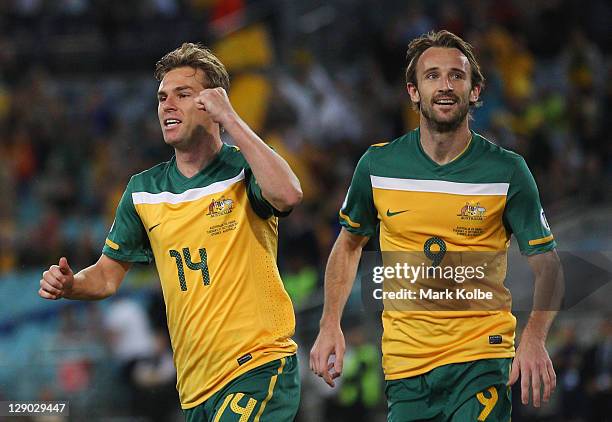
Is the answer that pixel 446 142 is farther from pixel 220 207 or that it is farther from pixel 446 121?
pixel 220 207

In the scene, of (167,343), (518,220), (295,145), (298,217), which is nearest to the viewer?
(518,220)

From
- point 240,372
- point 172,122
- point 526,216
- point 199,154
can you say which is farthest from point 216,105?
point 526,216

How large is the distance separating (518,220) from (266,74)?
28.3 feet

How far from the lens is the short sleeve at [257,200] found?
5.04 m

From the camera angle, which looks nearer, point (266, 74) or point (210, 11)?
point (266, 74)

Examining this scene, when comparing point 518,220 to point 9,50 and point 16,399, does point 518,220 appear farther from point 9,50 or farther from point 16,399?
point 9,50

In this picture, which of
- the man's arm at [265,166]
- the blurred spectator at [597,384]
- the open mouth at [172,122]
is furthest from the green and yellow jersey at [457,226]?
the blurred spectator at [597,384]

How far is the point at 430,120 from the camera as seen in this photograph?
5254 mm

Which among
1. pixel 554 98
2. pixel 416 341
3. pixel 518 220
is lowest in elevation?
pixel 416 341

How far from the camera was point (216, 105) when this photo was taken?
4.94 meters

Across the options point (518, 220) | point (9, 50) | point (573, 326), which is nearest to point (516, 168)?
point (518, 220)

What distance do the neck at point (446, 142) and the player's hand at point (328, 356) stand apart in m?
0.93

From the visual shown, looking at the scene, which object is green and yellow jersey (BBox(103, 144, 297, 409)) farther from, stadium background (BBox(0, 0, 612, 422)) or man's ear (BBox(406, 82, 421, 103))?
stadium background (BBox(0, 0, 612, 422))

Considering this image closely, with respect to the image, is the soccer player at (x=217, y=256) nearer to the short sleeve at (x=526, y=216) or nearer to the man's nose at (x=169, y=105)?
the man's nose at (x=169, y=105)
